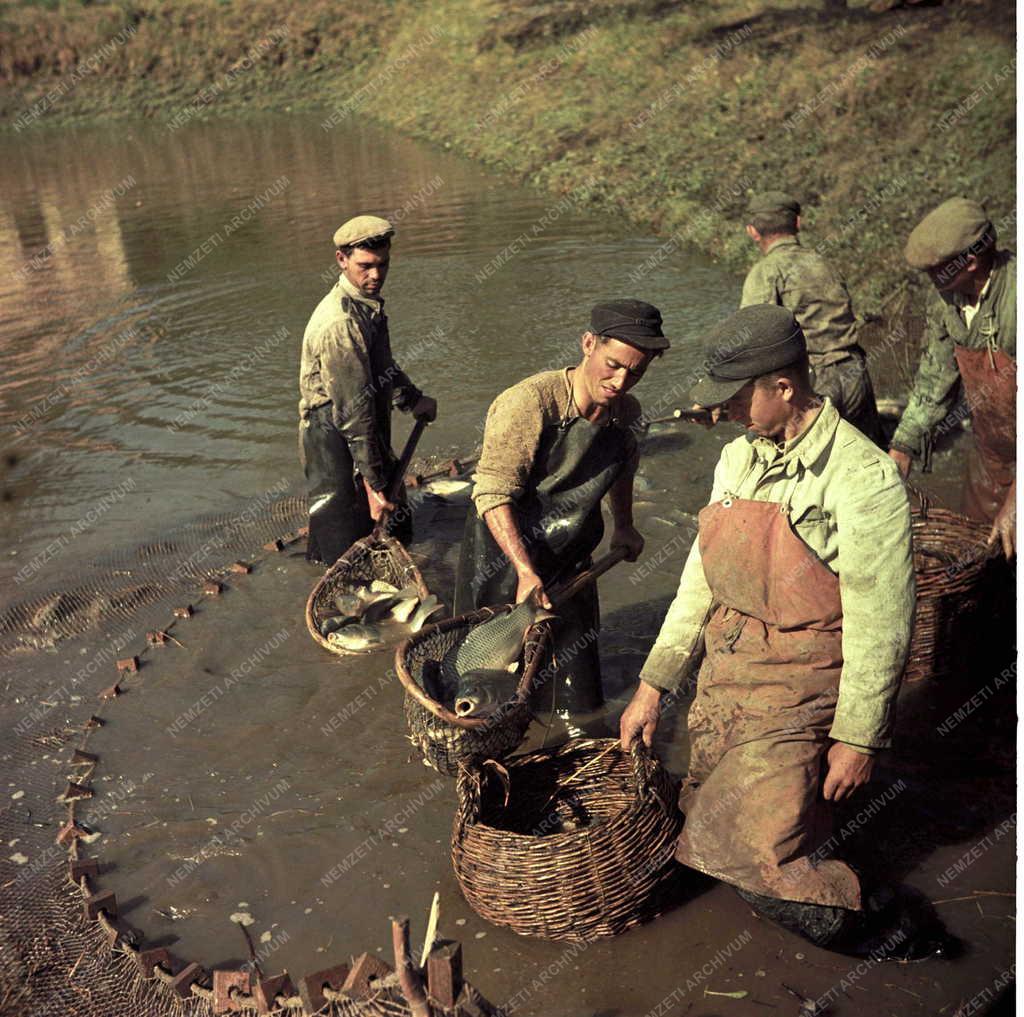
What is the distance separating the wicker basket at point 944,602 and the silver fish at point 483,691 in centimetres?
181

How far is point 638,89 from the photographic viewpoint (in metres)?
21.6

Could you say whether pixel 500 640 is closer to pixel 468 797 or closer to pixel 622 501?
pixel 468 797

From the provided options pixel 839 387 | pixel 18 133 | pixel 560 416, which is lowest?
pixel 18 133

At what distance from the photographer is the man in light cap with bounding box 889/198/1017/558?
5.30m

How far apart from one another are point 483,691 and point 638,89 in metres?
19.2

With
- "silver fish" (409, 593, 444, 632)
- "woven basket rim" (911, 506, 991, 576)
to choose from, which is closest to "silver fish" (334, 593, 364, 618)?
"silver fish" (409, 593, 444, 632)

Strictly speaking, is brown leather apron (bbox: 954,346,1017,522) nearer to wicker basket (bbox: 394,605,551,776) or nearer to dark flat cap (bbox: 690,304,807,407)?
dark flat cap (bbox: 690,304,807,407)

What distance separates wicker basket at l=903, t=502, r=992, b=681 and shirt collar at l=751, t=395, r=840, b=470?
160cm

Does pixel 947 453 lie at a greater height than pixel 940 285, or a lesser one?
lesser

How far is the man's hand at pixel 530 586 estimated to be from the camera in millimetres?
4863

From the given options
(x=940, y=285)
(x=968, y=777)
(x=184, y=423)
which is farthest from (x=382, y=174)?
(x=968, y=777)

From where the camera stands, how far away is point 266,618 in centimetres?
684

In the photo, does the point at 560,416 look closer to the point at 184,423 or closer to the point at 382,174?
the point at 184,423

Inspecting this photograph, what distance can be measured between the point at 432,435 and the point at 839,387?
3.71 m
